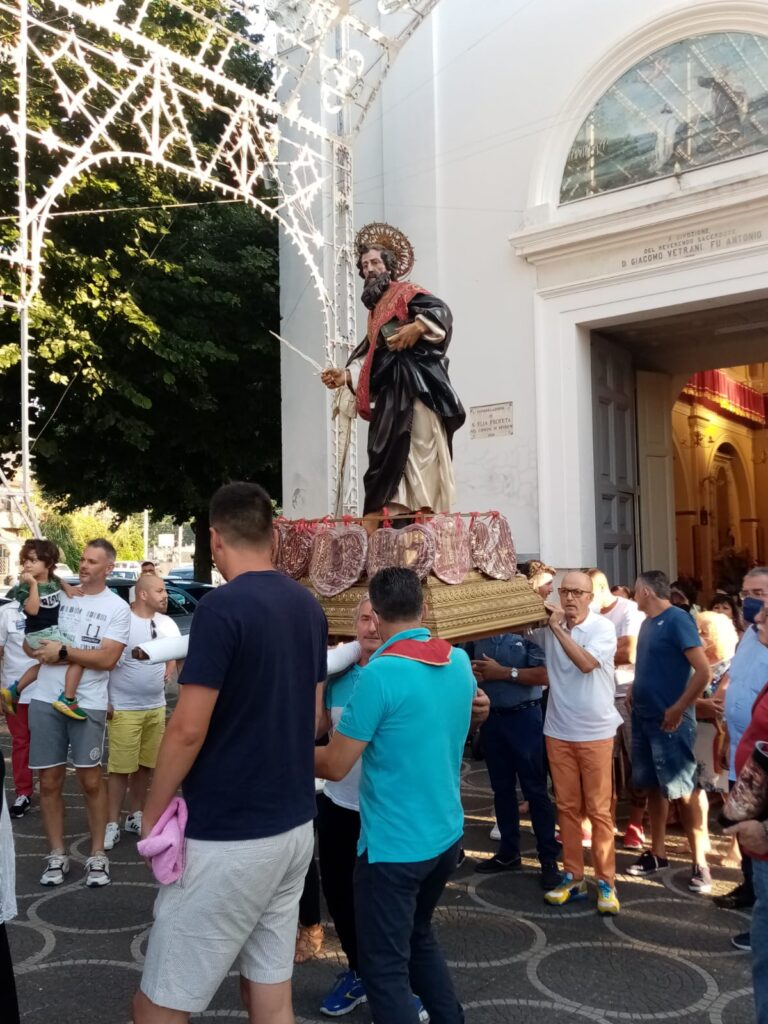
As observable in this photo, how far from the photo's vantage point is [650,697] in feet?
16.6

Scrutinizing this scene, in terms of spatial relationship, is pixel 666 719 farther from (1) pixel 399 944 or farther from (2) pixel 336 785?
(1) pixel 399 944

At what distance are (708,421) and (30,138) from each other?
13.5 meters

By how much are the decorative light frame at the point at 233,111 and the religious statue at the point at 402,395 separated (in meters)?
3.29

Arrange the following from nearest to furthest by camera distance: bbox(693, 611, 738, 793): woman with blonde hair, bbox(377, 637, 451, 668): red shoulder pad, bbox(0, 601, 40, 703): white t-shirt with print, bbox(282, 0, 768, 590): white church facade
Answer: bbox(377, 637, 451, 668): red shoulder pad < bbox(693, 611, 738, 793): woman with blonde hair < bbox(0, 601, 40, 703): white t-shirt with print < bbox(282, 0, 768, 590): white church facade

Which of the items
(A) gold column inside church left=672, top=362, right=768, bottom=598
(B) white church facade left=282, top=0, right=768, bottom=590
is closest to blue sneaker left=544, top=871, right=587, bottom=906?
(B) white church facade left=282, top=0, right=768, bottom=590

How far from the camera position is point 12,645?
6.41m

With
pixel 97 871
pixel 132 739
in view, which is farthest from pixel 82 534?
pixel 97 871

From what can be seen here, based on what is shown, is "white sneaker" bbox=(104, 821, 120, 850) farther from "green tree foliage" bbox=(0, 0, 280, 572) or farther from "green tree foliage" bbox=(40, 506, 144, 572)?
"green tree foliage" bbox=(40, 506, 144, 572)

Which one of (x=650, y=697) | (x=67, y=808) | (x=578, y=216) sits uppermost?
(x=578, y=216)

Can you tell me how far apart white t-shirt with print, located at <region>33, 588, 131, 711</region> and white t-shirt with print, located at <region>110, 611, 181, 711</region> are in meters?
0.48

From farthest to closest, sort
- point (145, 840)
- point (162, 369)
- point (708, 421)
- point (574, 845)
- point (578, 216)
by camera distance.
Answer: point (708, 421) < point (162, 369) < point (578, 216) < point (574, 845) < point (145, 840)

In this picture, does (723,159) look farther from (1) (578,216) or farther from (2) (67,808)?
(2) (67,808)

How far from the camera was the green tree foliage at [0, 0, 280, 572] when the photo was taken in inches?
426

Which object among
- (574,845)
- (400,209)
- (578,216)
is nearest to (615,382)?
(578,216)
